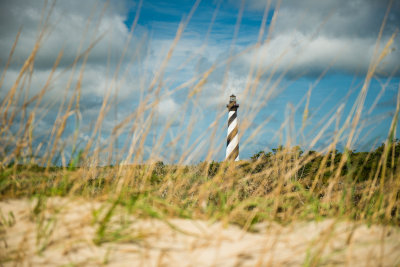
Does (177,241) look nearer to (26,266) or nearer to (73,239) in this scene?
(73,239)

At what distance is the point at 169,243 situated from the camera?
3.63ft

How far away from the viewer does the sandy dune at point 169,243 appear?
101cm

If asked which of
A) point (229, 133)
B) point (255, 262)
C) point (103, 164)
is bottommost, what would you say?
point (255, 262)

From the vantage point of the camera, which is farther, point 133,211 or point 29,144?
point 29,144

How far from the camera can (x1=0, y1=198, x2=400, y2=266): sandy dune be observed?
3.32 ft

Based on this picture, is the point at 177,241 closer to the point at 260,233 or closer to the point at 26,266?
the point at 260,233

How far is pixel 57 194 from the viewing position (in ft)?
4.61

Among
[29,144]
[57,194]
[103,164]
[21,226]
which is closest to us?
[21,226]

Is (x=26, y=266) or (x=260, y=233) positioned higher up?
(x=260, y=233)

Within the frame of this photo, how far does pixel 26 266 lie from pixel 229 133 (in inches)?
461

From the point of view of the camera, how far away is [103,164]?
2121 millimetres

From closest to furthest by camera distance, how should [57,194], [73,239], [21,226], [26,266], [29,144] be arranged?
1. [26,266]
2. [73,239]
3. [21,226]
4. [57,194]
5. [29,144]

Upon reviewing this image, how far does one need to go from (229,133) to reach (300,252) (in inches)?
454

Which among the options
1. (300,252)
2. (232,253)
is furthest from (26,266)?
(300,252)
